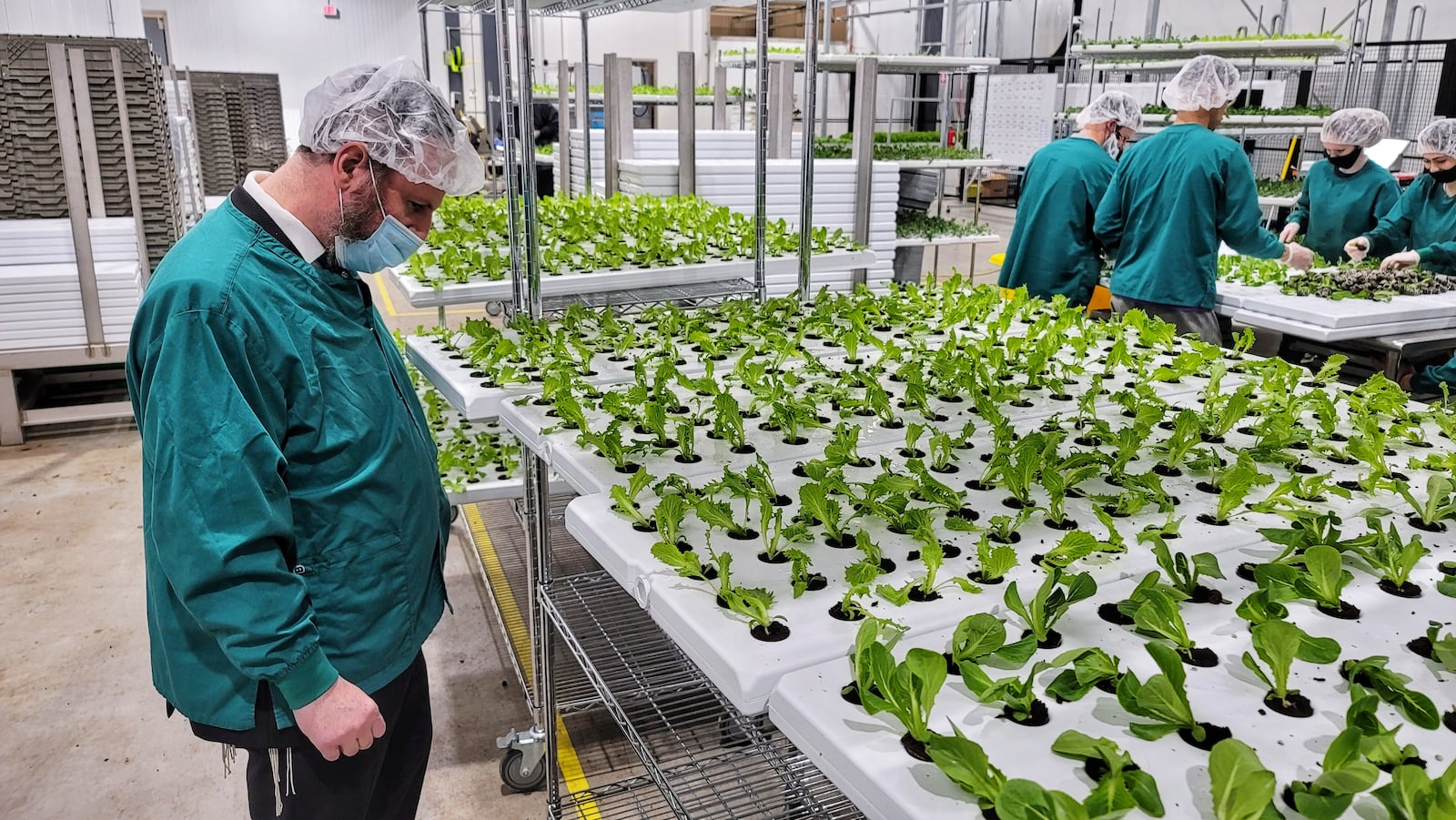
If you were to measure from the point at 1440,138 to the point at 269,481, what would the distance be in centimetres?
467

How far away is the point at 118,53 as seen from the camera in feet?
14.5

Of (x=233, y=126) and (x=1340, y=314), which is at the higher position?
(x=233, y=126)

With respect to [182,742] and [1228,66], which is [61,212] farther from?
[1228,66]

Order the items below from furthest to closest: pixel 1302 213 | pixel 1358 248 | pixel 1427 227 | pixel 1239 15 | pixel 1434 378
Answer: pixel 1239 15, pixel 1302 213, pixel 1358 248, pixel 1427 227, pixel 1434 378

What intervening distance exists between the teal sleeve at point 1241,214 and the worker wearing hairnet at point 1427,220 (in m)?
0.73

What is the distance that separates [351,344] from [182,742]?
184cm

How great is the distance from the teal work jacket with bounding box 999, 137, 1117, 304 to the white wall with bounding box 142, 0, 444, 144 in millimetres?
12728

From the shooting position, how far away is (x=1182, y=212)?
3.57m

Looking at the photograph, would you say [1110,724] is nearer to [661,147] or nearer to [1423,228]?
[1423,228]

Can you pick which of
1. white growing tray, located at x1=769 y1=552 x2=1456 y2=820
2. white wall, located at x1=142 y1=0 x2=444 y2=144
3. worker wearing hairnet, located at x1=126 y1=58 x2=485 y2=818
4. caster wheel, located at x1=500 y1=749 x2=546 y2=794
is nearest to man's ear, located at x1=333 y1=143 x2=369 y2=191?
worker wearing hairnet, located at x1=126 y1=58 x2=485 y2=818

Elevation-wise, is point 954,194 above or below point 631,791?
above

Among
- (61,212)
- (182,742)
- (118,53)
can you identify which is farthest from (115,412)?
(182,742)

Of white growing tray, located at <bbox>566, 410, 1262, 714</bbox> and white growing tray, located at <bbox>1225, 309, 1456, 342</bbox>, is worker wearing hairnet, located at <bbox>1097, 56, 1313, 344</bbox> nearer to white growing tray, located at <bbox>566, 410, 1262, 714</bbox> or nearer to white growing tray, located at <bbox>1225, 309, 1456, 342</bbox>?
white growing tray, located at <bbox>1225, 309, 1456, 342</bbox>

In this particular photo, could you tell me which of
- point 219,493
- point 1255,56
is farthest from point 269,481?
point 1255,56
